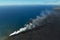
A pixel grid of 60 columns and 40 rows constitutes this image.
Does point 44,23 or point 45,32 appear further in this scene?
point 44,23

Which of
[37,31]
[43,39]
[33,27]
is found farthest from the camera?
[33,27]

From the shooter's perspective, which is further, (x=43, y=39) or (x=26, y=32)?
(x=26, y=32)

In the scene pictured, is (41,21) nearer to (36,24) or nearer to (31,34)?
(36,24)

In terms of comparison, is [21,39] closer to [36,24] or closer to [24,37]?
[24,37]

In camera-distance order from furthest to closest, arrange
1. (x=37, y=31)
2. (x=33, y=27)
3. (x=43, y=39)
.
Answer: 1. (x=33, y=27)
2. (x=37, y=31)
3. (x=43, y=39)

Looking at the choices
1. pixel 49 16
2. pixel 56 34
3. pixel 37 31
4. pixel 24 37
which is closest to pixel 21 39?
pixel 24 37

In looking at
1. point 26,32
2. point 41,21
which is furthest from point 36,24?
point 26,32
